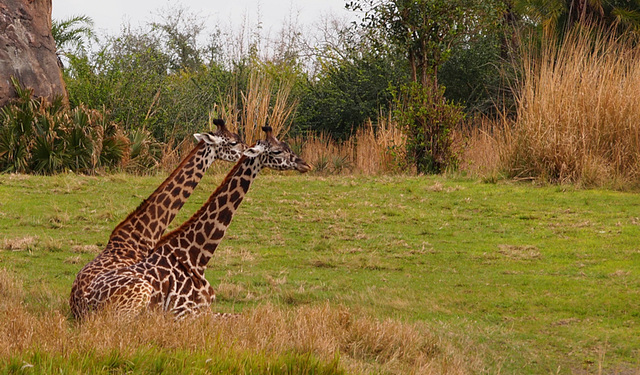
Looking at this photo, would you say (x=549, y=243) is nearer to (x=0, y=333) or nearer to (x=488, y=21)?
(x=0, y=333)

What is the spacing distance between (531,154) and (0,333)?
11.3 metres

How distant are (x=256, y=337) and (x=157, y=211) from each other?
2021mm

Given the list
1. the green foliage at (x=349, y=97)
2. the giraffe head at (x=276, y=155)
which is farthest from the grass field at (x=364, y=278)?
the green foliage at (x=349, y=97)

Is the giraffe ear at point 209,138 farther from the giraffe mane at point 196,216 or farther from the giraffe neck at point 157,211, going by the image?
the giraffe mane at point 196,216

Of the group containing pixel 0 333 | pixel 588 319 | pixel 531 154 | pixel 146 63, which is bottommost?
pixel 588 319

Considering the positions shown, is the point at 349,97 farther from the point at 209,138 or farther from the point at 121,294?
the point at 121,294

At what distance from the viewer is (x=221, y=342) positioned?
5.04 meters

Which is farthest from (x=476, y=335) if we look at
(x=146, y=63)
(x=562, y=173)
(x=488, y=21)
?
(x=146, y=63)

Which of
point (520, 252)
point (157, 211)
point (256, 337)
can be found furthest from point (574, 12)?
point (256, 337)

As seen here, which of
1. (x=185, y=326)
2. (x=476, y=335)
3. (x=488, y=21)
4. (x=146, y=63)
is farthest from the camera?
(x=146, y=63)

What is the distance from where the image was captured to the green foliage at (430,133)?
16484mm

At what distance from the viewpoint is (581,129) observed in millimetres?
14172

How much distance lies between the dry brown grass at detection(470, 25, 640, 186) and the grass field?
0.78m

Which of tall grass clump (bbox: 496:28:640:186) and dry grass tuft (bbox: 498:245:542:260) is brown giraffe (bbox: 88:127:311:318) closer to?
dry grass tuft (bbox: 498:245:542:260)
